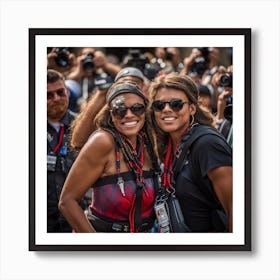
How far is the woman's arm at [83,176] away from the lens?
8.59 feet

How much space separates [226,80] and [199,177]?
1.64ft

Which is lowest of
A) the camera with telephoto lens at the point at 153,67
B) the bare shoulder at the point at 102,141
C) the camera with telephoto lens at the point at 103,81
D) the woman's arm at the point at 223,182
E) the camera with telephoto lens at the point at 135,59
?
the woman's arm at the point at 223,182

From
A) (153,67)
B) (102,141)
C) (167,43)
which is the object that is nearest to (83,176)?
(102,141)

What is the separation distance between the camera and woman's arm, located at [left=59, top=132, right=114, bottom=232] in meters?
2.62

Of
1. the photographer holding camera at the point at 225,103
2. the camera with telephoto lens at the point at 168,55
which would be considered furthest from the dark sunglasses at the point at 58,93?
the photographer holding camera at the point at 225,103

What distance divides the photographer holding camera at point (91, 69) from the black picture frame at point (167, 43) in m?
0.09

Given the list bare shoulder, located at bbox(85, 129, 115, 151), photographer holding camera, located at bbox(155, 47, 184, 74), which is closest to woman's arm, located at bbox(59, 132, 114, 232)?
bare shoulder, located at bbox(85, 129, 115, 151)

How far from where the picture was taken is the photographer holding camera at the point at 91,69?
264cm

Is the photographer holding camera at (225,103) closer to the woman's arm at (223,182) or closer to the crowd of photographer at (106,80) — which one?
the crowd of photographer at (106,80)

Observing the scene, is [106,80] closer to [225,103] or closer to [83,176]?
[83,176]

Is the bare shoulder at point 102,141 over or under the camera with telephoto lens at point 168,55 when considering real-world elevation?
under
